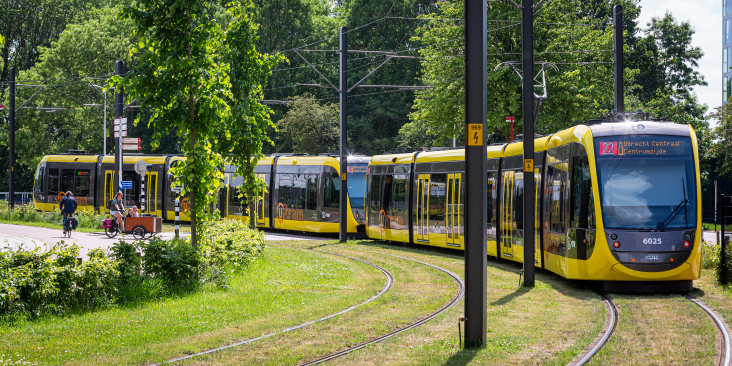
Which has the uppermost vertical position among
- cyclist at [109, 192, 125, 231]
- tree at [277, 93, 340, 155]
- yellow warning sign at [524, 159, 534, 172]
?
tree at [277, 93, 340, 155]

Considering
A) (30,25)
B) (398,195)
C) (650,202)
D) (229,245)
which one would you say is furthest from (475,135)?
(30,25)

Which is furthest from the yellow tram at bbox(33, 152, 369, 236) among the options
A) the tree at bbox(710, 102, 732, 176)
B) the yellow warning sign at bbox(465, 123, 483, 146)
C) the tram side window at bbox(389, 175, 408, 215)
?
the tree at bbox(710, 102, 732, 176)

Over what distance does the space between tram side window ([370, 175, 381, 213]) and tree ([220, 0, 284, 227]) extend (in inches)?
193

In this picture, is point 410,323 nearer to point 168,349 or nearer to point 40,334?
point 168,349

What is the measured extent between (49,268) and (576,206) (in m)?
8.86

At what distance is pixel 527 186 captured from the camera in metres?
14.0

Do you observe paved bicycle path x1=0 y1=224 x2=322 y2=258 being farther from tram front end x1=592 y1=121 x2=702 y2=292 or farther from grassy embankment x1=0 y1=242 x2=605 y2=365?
tram front end x1=592 y1=121 x2=702 y2=292

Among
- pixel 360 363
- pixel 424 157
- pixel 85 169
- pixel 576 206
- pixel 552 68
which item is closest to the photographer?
pixel 360 363

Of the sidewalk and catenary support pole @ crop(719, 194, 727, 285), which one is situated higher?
catenary support pole @ crop(719, 194, 727, 285)

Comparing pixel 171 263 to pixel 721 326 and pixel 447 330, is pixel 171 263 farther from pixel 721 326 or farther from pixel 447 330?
pixel 721 326

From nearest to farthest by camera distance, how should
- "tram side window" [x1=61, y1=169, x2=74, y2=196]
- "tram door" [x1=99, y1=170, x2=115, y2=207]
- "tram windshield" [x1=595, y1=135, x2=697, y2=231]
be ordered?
"tram windshield" [x1=595, y1=135, x2=697, y2=231]
"tram door" [x1=99, y1=170, x2=115, y2=207]
"tram side window" [x1=61, y1=169, x2=74, y2=196]

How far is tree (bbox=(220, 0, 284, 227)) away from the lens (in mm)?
19281

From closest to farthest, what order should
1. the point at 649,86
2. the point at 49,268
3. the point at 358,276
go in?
the point at 49,268, the point at 358,276, the point at 649,86

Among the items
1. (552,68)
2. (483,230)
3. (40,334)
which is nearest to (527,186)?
(483,230)
